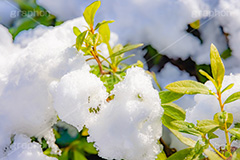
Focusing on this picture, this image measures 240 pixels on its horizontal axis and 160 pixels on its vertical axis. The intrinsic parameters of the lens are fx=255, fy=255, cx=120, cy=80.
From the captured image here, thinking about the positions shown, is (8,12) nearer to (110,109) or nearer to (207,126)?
(110,109)

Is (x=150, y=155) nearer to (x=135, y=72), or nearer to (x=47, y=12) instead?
(x=135, y=72)

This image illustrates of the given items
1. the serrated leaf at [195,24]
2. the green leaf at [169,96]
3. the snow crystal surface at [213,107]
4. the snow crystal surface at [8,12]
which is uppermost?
the snow crystal surface at [8,12]

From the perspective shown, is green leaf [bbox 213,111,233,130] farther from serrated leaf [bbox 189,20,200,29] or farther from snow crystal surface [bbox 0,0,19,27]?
snow crystal surface [bbox 0,0,19,27]

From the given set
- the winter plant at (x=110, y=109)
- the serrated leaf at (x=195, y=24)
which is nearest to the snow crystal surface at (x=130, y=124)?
the winter plant at (x=110, y=109)

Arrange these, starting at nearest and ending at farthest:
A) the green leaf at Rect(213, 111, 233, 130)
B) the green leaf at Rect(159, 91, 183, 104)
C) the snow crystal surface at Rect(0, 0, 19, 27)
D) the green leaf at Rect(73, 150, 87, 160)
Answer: the green leaf at Rect(213, 111, 233, 130) < the green leaf at Rect(159, 91, 183, 104) < the green leaf at Rect(73, 150, 87, 160) < the snow crystal surface at Rect(0, 0, 19, 27)

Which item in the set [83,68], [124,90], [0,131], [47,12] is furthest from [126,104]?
[47,12]

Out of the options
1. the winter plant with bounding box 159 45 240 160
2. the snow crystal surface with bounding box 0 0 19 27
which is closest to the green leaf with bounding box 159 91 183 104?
the winter plant with bounding box 159 45 240 160

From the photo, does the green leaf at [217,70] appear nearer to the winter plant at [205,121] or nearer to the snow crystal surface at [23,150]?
the winter plant at [205,121]
